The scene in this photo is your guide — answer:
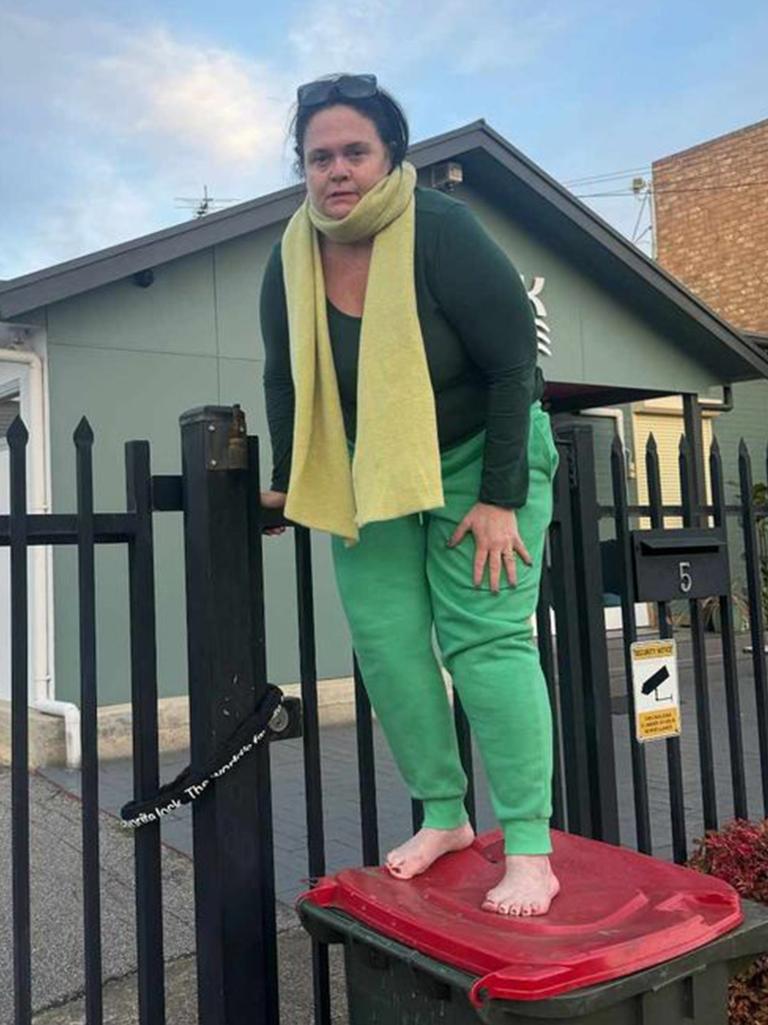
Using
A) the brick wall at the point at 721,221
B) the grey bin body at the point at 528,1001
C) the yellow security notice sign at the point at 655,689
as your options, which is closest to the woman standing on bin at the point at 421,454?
the grey bin body at the point at 528,1001

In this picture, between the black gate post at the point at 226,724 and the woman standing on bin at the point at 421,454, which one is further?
the black gate post at the point at 226,724

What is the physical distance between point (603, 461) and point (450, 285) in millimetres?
10579

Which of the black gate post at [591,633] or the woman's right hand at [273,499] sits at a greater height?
the woman's right hand at [273,499]

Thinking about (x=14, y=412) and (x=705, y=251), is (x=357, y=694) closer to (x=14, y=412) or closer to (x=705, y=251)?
(x=14, y=412)

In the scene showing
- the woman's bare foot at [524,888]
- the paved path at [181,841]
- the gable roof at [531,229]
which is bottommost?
the paved path at [181,841]

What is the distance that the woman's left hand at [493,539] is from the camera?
194cm

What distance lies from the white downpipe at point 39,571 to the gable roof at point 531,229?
0.48 m

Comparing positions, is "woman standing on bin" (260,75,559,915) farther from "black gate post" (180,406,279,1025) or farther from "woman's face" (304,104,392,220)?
"black gate post" (180,406,279,1025)

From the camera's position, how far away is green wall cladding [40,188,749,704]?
6.41 m

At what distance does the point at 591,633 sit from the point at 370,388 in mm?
1294

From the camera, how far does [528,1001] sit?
57.6 inches

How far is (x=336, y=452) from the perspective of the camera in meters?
2.05

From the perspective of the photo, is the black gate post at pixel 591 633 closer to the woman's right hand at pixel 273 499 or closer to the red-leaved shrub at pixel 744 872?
the red-leaved shrub at pixel 744 872

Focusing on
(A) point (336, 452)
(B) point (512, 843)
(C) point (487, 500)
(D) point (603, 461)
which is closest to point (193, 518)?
(A) point (336, 452)
